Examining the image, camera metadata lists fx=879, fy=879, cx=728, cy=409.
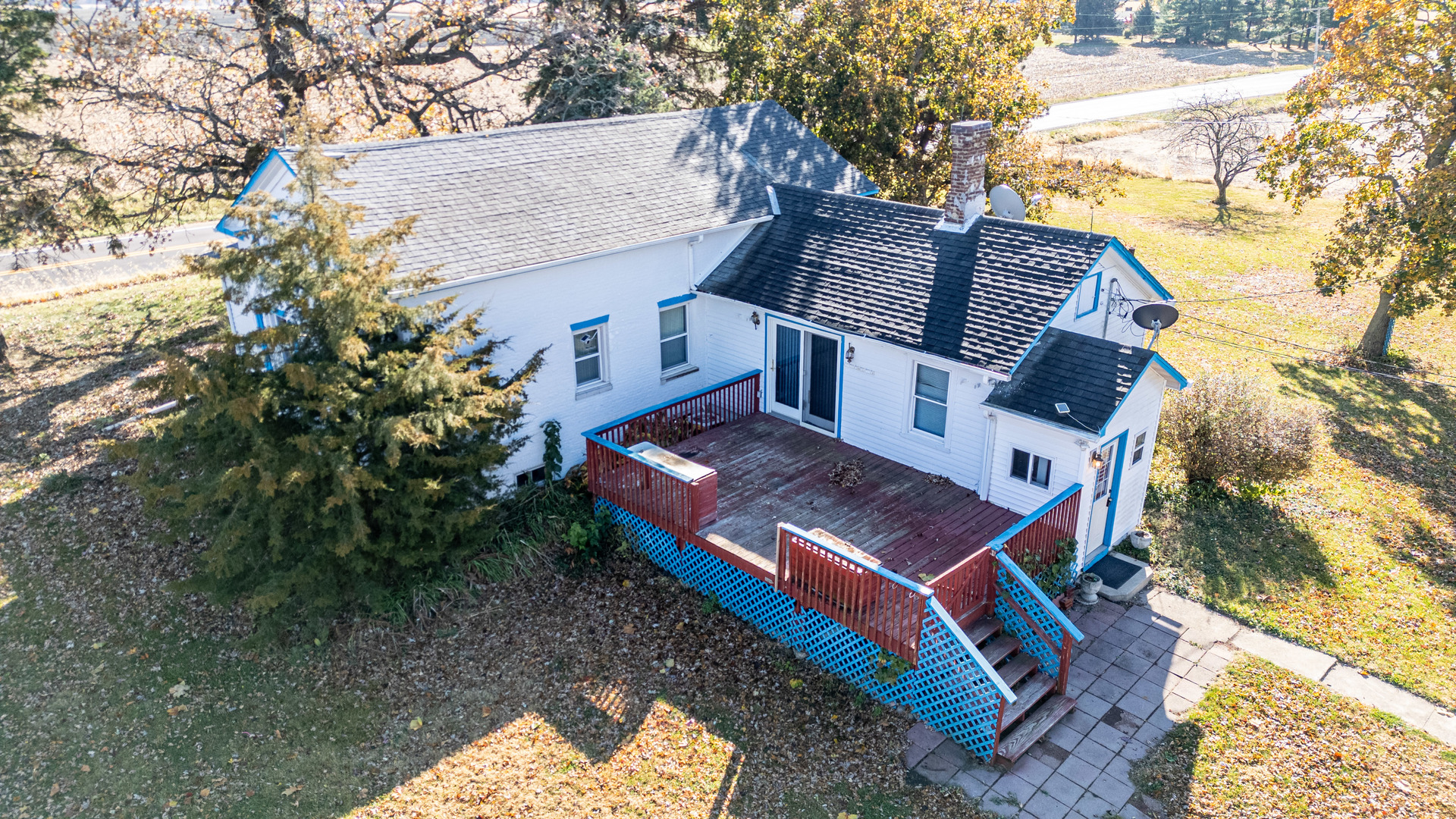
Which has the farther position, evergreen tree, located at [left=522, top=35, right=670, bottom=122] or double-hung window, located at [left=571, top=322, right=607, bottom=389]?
evergreen tree, located at [left=522, top=35, right=670, bottom=122]

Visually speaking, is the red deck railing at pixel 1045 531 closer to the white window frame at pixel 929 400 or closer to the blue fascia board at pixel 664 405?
the white window frame at pixel 929 400

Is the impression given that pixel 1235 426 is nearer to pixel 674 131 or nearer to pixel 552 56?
pixel 674 131

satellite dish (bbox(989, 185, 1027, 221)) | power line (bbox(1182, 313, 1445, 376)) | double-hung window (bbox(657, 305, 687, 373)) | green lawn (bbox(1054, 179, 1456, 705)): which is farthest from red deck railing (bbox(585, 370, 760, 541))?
power line (bbox(1182, 313, 1445, 376))

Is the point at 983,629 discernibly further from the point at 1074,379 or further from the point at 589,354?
the point at 589,354

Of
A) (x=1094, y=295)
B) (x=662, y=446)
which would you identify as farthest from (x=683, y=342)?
(x=1094, y=295)

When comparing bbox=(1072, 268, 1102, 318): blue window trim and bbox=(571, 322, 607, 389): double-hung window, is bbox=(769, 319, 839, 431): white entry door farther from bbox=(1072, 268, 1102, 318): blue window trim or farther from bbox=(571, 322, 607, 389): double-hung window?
bbox=(1072, 268, 1102, 318): blue window trim
